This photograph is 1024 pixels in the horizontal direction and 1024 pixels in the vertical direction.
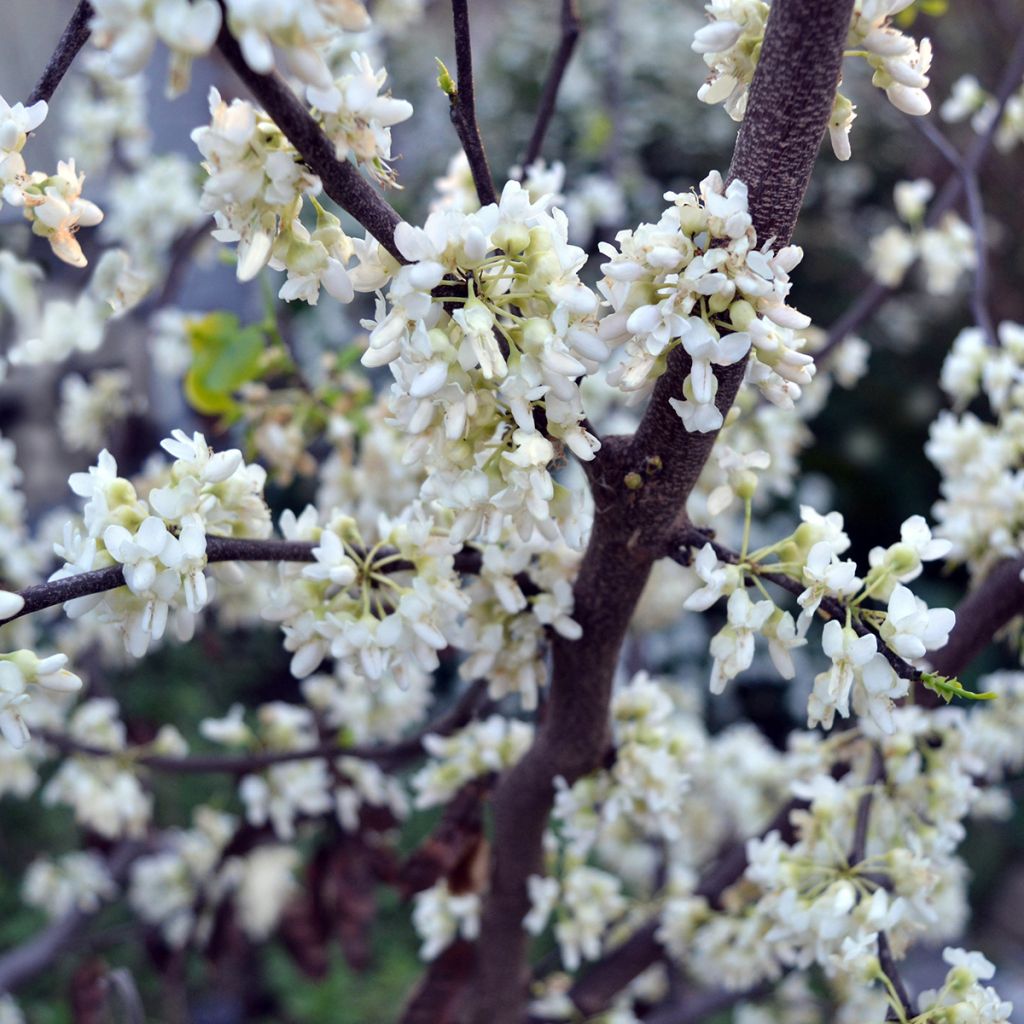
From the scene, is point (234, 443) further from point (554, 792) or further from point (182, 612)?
point (182, 612)

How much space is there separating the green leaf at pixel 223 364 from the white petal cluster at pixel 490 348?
1.87 feet

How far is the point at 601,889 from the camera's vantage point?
1.04 meters

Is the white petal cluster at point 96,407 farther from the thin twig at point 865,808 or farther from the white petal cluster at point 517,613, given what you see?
the thin twig at point 865,808

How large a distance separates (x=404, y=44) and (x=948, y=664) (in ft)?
9.64

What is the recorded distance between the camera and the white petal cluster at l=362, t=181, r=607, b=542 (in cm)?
49

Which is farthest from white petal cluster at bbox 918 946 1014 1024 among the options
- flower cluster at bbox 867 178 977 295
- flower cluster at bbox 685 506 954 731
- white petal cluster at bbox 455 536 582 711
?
flower cluster at bbox 867 178 977 295

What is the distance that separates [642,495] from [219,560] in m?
0.25

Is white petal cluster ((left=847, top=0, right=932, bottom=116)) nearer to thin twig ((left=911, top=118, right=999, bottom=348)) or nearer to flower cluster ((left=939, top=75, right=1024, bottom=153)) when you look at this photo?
thin twig ((left=911, top=118, right=999, bottom=348))

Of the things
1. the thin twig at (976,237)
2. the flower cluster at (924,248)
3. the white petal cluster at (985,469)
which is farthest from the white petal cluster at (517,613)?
the flower cluster at (924,248)

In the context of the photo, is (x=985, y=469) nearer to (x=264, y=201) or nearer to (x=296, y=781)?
(x=264, y=201)

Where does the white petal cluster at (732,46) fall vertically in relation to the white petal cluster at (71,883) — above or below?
above

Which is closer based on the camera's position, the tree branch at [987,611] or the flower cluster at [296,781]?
the tree branch at [987,611]

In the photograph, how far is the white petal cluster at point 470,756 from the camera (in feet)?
3.19

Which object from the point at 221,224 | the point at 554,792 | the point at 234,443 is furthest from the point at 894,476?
the point at 221,224
